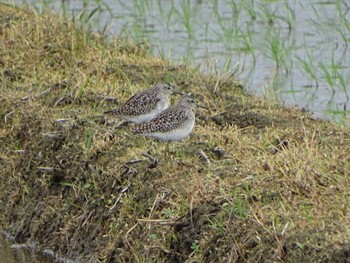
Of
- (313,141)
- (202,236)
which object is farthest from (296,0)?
(202,236)

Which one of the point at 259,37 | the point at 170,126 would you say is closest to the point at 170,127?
the point at 170,126

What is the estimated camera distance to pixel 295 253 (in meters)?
6.98

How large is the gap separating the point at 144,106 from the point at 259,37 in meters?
5.26

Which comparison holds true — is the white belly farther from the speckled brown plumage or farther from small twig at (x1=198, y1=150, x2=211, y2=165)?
small twig at (x1=198, y1=150, x2=211, y2=165)

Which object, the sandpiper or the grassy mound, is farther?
the sandpiper

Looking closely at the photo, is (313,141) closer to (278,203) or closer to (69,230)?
(278,203)

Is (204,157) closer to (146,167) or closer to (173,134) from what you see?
(173,134)

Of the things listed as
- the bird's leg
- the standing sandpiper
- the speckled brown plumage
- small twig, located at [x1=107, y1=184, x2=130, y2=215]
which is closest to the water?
the standing sandpiper

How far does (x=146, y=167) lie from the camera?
8.77 meters

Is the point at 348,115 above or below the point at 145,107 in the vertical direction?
below

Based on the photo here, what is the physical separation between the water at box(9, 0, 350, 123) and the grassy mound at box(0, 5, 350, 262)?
112 centimetres

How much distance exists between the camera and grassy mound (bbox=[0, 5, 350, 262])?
7465 mm

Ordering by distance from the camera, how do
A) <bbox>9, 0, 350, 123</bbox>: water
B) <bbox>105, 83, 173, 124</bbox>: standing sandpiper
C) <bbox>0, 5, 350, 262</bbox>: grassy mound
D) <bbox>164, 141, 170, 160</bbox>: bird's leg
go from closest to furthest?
1. <bbox>0, 5, 350, 262</bbox>: grassy mound
2. <bbox>164, 141, 170, 160</bbox>: bird's leg
3. <bbox>105, 83, 173, 124</bbox>: standing sandpiper
4. <bbox>9, 0, 350, 123</bbox>: water

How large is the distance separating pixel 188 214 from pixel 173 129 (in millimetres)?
1122
